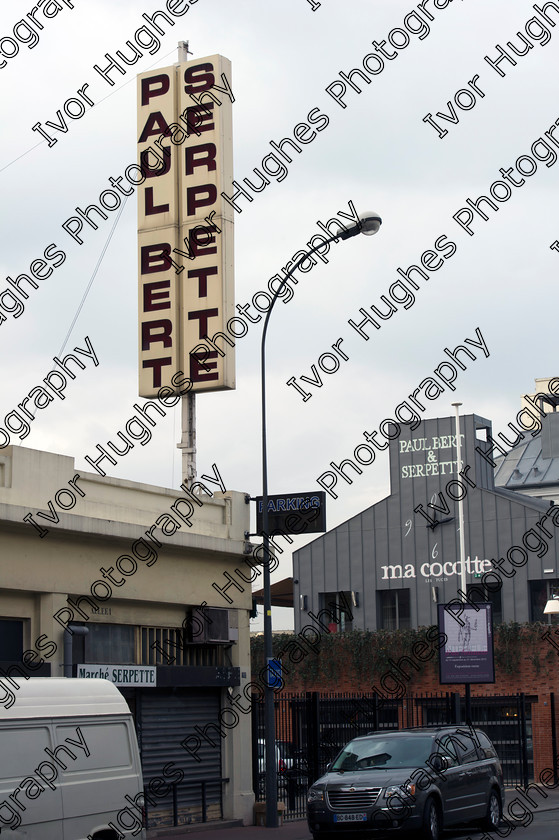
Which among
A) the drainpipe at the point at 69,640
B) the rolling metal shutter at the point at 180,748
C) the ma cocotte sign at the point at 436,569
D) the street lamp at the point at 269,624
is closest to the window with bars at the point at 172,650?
the rolling metal shutter at the point at 180,748

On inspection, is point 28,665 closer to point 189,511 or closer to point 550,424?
point 189,511

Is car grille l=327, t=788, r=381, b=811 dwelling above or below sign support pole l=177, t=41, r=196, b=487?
below

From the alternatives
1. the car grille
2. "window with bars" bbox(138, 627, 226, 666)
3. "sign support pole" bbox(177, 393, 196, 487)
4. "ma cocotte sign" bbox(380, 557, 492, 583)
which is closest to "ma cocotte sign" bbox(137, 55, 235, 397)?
"sign support pole" bbox(177, 393, 196, 487)

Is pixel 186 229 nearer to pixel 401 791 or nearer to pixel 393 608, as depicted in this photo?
pixel 401 791

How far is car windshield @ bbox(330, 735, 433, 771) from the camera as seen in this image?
1831cm

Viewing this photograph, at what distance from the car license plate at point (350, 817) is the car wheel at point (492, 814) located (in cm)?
329

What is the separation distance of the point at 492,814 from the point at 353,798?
3541 mm

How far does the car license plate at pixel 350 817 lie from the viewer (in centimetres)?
1716

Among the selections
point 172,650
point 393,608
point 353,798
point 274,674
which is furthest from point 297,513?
point 393,608

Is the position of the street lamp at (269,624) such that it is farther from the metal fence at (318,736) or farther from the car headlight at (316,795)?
the car headlight at (316,795)

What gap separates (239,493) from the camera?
23.7 m

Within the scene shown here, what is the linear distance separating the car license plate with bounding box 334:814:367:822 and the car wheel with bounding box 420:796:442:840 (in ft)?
2.95

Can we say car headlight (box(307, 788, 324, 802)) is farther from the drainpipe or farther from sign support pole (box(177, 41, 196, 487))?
sign support pole (box(177, 41, 196, 487))

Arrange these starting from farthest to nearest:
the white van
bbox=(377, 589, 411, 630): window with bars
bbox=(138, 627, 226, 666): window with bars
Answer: bbox=(377, 589, 411, 630): window with bars
bbox=(138, 627, 226, 666): window with bars
the white van
